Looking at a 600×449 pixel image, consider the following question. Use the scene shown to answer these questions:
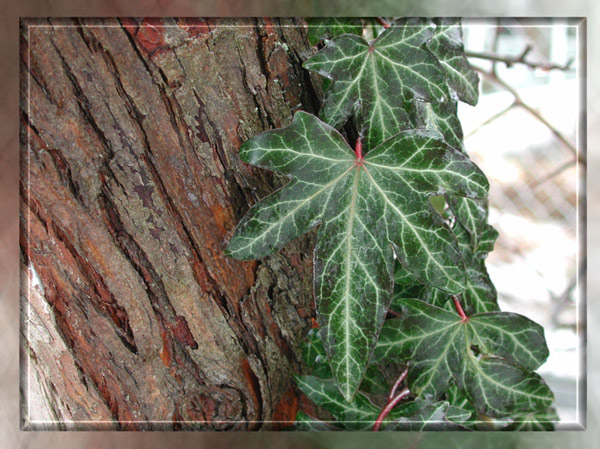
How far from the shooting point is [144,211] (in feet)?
2.22

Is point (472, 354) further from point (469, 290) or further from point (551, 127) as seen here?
point (551, 127)

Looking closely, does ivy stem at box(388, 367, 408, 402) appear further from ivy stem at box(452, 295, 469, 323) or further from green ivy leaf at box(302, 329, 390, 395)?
ivy stem at box(452, 295, 469, 323)

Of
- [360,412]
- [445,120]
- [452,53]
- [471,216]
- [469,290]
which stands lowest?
[360,412]

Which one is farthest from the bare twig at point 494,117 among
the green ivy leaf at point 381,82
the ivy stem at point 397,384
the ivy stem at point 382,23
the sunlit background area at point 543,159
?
the ivy stem at point 397,384

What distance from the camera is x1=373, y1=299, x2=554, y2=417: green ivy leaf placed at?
722 millimetres

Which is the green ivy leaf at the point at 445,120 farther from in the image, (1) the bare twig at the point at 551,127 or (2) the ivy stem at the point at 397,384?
(2) the ivy stem at the point at 397,384

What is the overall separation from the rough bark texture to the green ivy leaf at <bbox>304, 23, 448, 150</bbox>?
71 millimetres

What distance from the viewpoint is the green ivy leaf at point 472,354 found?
0.72 meters

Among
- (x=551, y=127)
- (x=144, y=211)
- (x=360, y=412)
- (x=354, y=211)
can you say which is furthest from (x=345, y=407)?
(x=551, y=127)

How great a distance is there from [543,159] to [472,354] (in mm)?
320

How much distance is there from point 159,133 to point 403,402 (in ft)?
1.85

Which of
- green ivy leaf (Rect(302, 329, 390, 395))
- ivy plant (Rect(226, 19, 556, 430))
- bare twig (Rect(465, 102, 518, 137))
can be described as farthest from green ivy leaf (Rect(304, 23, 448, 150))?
green ivy leaf (Rect(302, 329, 390, 395))

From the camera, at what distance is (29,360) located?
2.36ft

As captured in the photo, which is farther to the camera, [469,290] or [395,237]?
[469,290]
